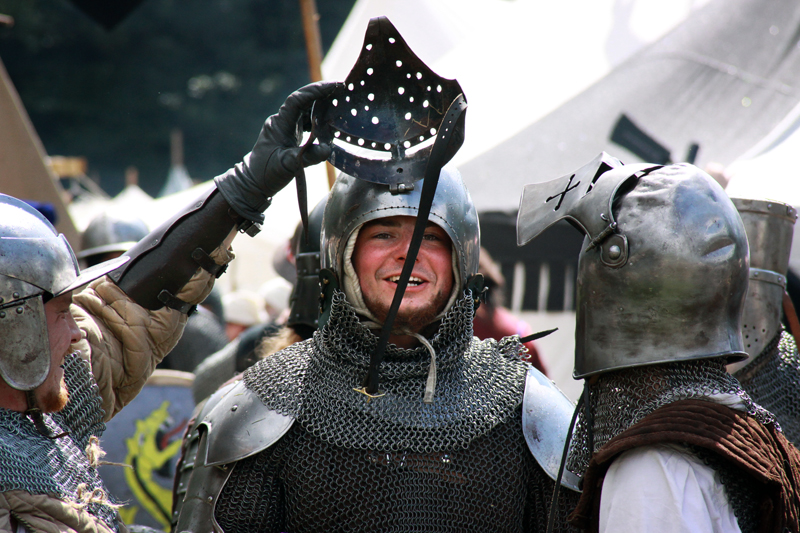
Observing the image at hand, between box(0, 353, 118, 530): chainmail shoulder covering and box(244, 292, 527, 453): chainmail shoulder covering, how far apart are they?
0.61m

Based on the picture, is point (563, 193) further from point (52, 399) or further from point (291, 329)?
point (291, 329)

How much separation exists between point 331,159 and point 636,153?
3660 millimetres

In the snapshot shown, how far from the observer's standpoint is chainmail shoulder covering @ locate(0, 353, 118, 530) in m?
2.16

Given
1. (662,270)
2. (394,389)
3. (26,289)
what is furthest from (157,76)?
(662,270)

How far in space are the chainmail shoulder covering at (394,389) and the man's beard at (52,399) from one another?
71cm

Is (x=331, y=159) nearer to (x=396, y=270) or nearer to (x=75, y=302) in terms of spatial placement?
(x=396, y=270)

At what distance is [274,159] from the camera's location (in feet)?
8.52

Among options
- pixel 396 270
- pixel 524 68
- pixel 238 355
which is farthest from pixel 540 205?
pixel 524 68

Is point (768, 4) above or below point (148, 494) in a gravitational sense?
above

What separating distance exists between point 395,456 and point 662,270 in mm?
1137

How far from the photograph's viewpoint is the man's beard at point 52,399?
93.4 inches

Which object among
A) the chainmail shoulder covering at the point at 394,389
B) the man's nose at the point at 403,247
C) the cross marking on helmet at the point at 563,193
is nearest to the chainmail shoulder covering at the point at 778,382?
the chainmail shoulder covering at the point at 394,389

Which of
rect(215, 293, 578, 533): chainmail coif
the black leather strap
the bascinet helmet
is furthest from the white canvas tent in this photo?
the bascinet helmet

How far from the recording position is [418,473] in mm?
2723
